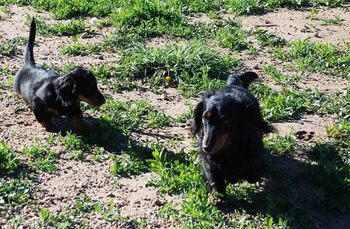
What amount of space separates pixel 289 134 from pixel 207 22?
3321 millimetres

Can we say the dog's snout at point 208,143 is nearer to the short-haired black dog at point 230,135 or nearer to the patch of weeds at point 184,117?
the short-haired black dog at point 230,135

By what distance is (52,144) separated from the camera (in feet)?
18.9

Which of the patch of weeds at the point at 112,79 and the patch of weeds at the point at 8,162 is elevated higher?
the patch of weeds at the point at 112,79

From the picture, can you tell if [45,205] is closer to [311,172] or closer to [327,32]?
[311,172]

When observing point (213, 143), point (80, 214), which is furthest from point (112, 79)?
point (213, 143)

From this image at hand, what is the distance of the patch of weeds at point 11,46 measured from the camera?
7660 mm

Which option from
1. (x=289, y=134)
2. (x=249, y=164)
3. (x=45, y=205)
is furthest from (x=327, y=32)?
(x=45, y=205)

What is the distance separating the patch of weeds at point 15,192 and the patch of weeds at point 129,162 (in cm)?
78

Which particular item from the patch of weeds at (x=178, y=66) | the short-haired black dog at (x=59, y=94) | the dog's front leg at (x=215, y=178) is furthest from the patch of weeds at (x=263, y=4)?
the dog's front leg at (x=215, y=178)

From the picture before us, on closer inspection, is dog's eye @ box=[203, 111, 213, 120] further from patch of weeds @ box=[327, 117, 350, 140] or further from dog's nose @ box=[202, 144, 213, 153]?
patch of weeds @ box=[327, 117, 350, 140]

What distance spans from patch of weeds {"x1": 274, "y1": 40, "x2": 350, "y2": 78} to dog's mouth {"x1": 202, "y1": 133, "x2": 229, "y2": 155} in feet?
10.4

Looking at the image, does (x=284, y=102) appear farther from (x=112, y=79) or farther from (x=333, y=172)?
(x=112, y=79)

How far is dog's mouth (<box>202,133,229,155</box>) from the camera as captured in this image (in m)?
4.45

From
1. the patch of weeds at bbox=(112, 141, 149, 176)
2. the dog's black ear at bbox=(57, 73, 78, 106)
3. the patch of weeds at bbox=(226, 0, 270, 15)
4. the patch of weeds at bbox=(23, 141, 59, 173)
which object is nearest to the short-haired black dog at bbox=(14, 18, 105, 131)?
the dog's black ear at bbox=(57, 73, 78, 106)
